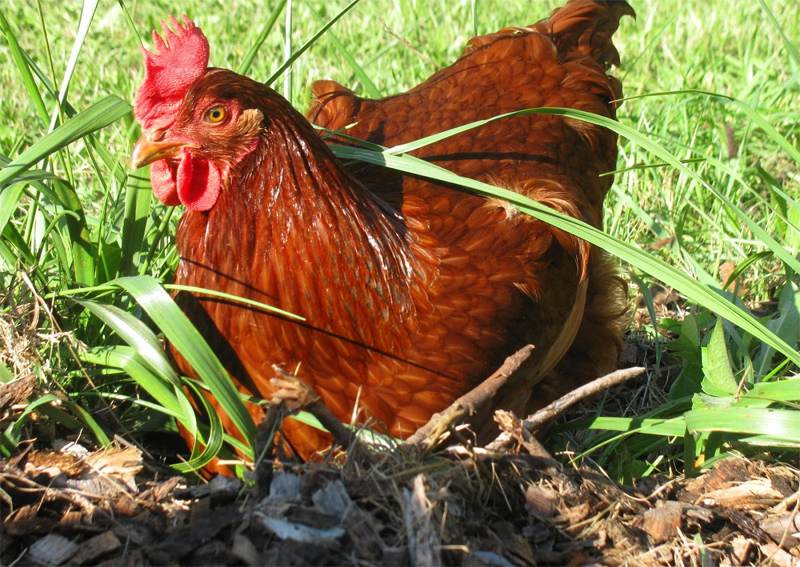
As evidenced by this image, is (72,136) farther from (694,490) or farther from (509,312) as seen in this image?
(694,490)

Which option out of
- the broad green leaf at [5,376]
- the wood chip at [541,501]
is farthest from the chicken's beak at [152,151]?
the wood chip at [541,501]

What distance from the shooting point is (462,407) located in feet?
6.60

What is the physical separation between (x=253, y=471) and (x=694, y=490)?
134 centimetres

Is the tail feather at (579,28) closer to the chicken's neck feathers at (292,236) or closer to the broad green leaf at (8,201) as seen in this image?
the chicken's neck feathers at (292,236)

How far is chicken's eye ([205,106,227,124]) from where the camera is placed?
217 centimetres

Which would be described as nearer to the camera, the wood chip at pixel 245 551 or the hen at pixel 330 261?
the wood chip at pixel 245 551

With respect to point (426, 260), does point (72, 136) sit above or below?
above

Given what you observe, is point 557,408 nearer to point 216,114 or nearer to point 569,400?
point 569,400

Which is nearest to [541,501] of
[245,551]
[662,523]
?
[662,523]

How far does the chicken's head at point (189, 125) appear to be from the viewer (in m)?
2.18

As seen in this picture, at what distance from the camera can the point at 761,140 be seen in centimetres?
449

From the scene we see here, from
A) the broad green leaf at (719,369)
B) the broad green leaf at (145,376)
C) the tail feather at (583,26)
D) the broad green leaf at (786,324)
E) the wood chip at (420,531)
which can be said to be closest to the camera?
the wood chip at (420,531)

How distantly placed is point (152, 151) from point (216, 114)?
0.66ft

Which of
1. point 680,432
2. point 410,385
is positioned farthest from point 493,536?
point 680,432
